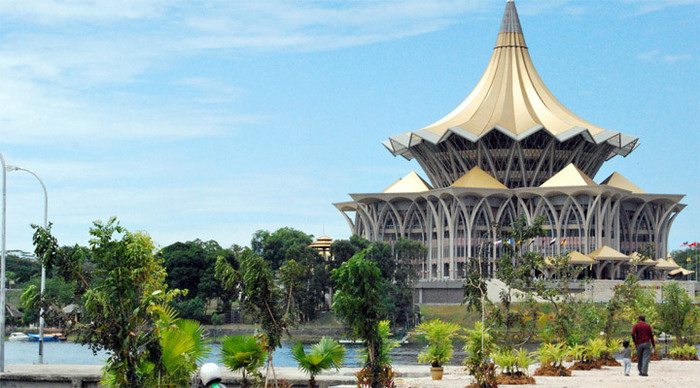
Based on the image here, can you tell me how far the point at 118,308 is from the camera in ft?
83.9

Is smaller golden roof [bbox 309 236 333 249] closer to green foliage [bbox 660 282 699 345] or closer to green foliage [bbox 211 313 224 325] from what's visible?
green foliage [bbox 211 313 224 325]

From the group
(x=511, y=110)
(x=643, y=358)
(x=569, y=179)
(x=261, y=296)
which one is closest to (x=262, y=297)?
(x=261, y=296)

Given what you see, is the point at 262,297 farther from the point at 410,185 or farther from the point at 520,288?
the point at 410,185

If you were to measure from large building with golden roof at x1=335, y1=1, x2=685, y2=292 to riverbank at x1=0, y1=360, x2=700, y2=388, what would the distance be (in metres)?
86.9

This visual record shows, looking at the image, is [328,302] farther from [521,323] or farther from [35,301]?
[35,301]

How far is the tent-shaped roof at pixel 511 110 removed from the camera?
5172 inches

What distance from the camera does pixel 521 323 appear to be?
42531mm

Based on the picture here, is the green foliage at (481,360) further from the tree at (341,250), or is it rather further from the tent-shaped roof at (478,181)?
the tent-shaped roof at (478,181)

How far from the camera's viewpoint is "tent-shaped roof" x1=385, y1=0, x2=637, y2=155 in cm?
13138

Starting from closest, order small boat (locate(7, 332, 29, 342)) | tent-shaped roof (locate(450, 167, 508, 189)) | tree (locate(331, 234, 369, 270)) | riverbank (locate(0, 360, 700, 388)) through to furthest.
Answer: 1. riverbank (locate(0, 360, 700, 388))
2. small boat (locate(7, 332, 29, 342))
3. tree (locate(331, 234, 369, 270))
4. tent-shaped roof (locate(450, 167, 508, 189))

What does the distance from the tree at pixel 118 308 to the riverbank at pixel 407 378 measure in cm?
900

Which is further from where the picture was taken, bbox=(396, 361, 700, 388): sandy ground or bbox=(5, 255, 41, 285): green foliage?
bbox=(5, 255, 41, 285): green foliage

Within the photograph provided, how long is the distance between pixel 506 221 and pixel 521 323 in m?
91.8

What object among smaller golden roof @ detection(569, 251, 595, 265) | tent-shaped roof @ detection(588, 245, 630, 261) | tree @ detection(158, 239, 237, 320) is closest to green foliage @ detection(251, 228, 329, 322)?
tree @ detection(158, 239, 237, 320)
